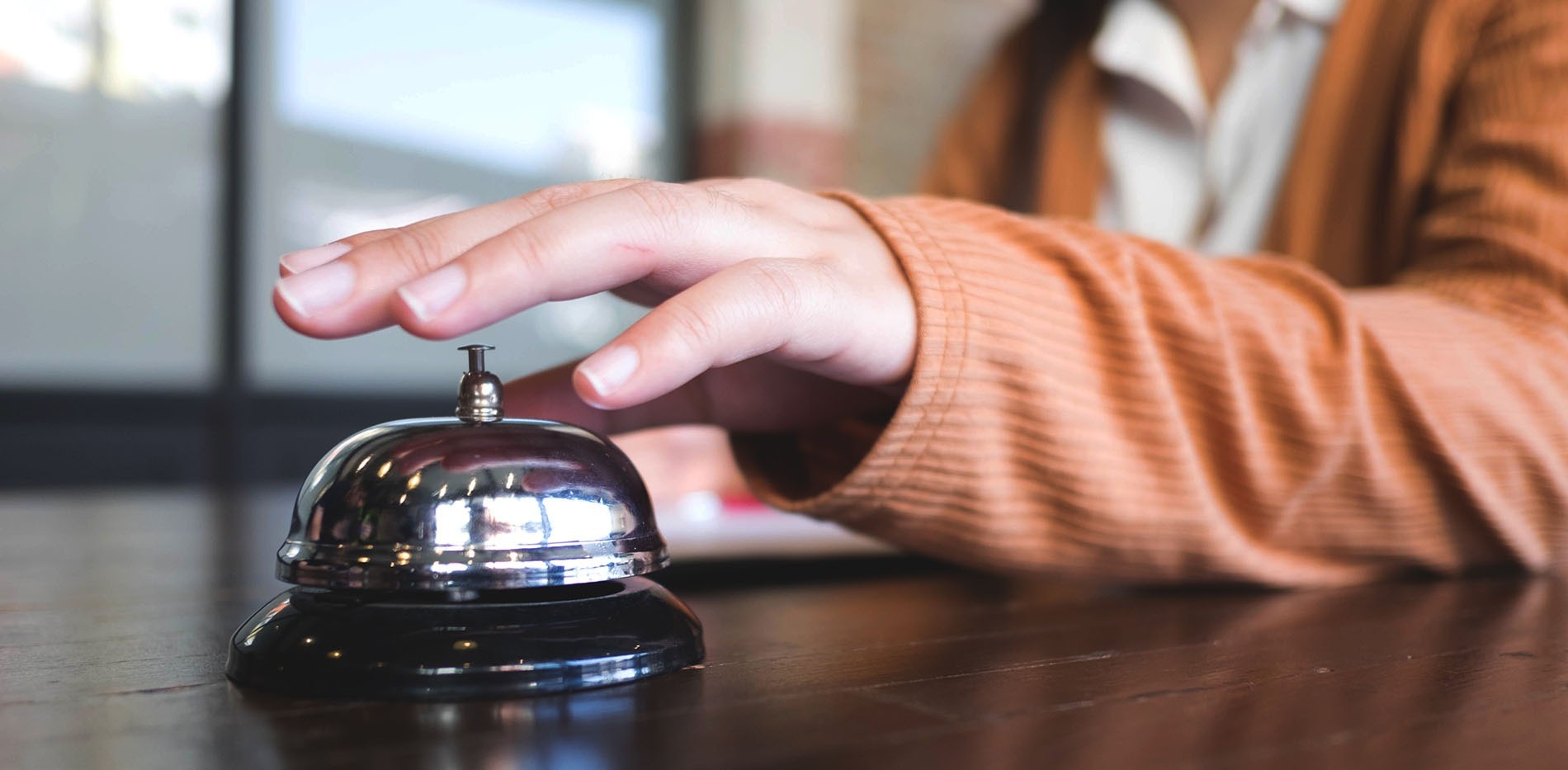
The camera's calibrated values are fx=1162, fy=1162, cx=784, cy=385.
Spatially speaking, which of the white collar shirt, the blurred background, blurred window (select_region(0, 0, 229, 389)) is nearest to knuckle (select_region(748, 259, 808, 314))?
the white collar shirt

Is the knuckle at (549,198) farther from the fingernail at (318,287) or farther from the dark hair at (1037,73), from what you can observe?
the dark hair at (1037,73)

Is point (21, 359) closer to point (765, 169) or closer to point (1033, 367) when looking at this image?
point (765, 169)

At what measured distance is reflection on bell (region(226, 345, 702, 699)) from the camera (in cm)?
30

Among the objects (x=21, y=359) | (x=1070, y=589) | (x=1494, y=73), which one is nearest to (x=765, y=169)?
(x=21, y=359)

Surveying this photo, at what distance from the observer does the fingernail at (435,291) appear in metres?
0.31

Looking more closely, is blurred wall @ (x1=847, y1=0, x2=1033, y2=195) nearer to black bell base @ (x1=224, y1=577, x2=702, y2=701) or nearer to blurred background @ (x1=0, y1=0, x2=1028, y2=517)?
blurred background @ (x1=0, y1=0, x2=1028, y2=517)

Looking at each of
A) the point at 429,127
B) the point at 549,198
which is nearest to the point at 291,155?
the point at 429,127

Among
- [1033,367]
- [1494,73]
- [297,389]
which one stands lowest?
[297,389]

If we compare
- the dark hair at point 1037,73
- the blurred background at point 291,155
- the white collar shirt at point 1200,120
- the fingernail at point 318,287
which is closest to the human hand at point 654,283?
the fingernail at point 318,287

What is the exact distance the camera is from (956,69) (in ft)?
13.3

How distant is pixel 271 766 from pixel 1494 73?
0.85m

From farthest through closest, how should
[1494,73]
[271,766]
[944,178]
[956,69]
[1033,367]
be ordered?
[956,69] → [944,178] → [1494,73] → [1033,367] → [271,766]

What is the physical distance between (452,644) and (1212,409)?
351 mm

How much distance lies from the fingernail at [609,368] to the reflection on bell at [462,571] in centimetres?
3
